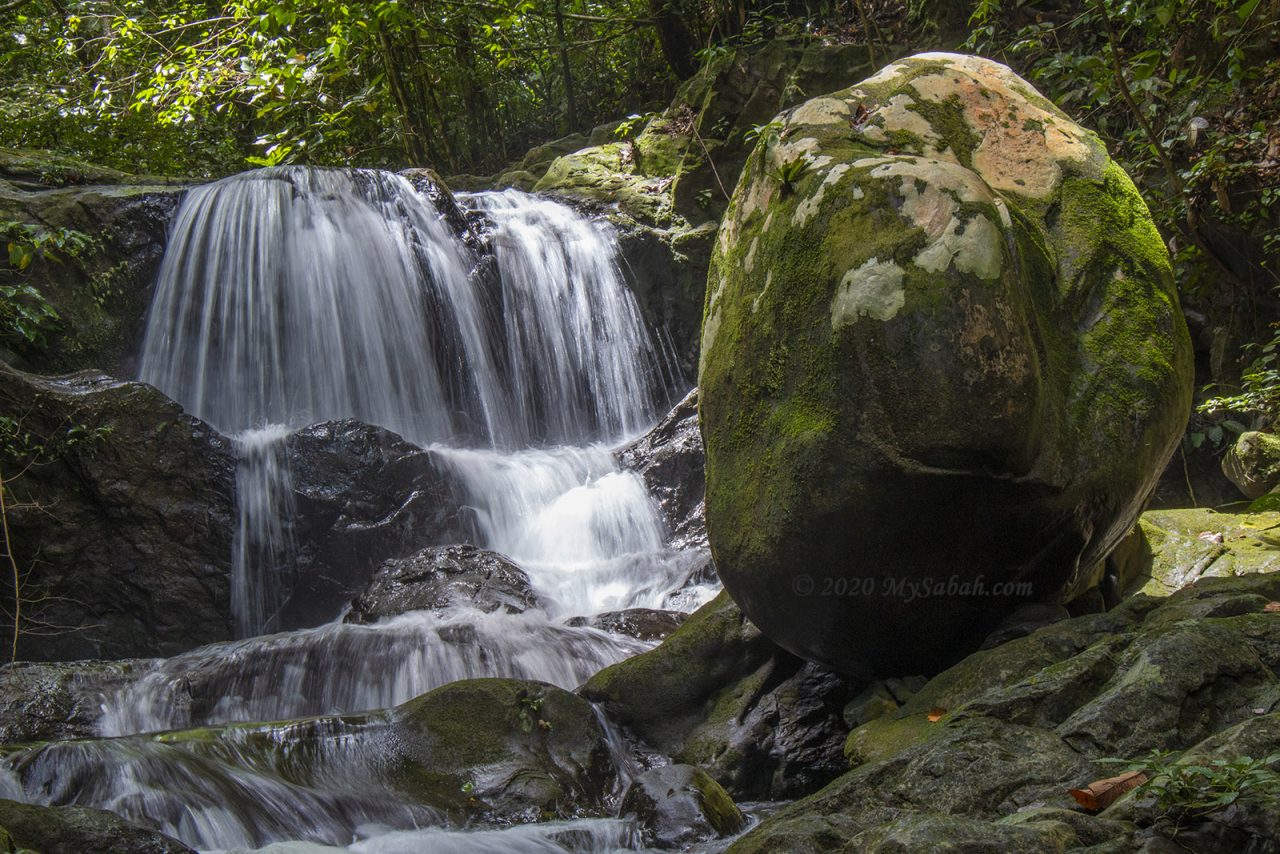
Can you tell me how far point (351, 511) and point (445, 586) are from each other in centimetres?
143

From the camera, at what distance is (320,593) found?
24.7 feet

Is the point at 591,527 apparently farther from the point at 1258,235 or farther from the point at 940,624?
the point at 1258,235

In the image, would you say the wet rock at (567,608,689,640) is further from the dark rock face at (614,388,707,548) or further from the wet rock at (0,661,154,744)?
the wet rock at (0,661,154,744)

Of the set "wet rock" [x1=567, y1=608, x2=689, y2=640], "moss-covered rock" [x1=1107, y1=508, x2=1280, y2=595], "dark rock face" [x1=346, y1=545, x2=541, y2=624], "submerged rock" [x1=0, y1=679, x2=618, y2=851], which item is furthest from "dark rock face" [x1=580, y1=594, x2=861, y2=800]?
"moss-covered rock" [x1=1107, y1=508, x2=1280, y2=595]

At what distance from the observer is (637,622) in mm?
6492

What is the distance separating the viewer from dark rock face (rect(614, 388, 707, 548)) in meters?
8.38

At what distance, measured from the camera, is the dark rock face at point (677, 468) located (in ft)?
27.5

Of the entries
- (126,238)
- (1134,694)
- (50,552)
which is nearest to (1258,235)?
(1134,694)

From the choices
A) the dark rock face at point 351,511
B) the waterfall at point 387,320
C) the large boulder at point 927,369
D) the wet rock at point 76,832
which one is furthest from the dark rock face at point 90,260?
the large boulder at point 927,369

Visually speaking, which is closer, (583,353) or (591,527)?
(591,527)

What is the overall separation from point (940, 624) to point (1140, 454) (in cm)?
106

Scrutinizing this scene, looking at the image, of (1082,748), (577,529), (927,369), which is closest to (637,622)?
(577,529)

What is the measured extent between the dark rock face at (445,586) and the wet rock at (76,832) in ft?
10.5

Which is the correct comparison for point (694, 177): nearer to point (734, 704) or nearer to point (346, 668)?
point (346, 668)
